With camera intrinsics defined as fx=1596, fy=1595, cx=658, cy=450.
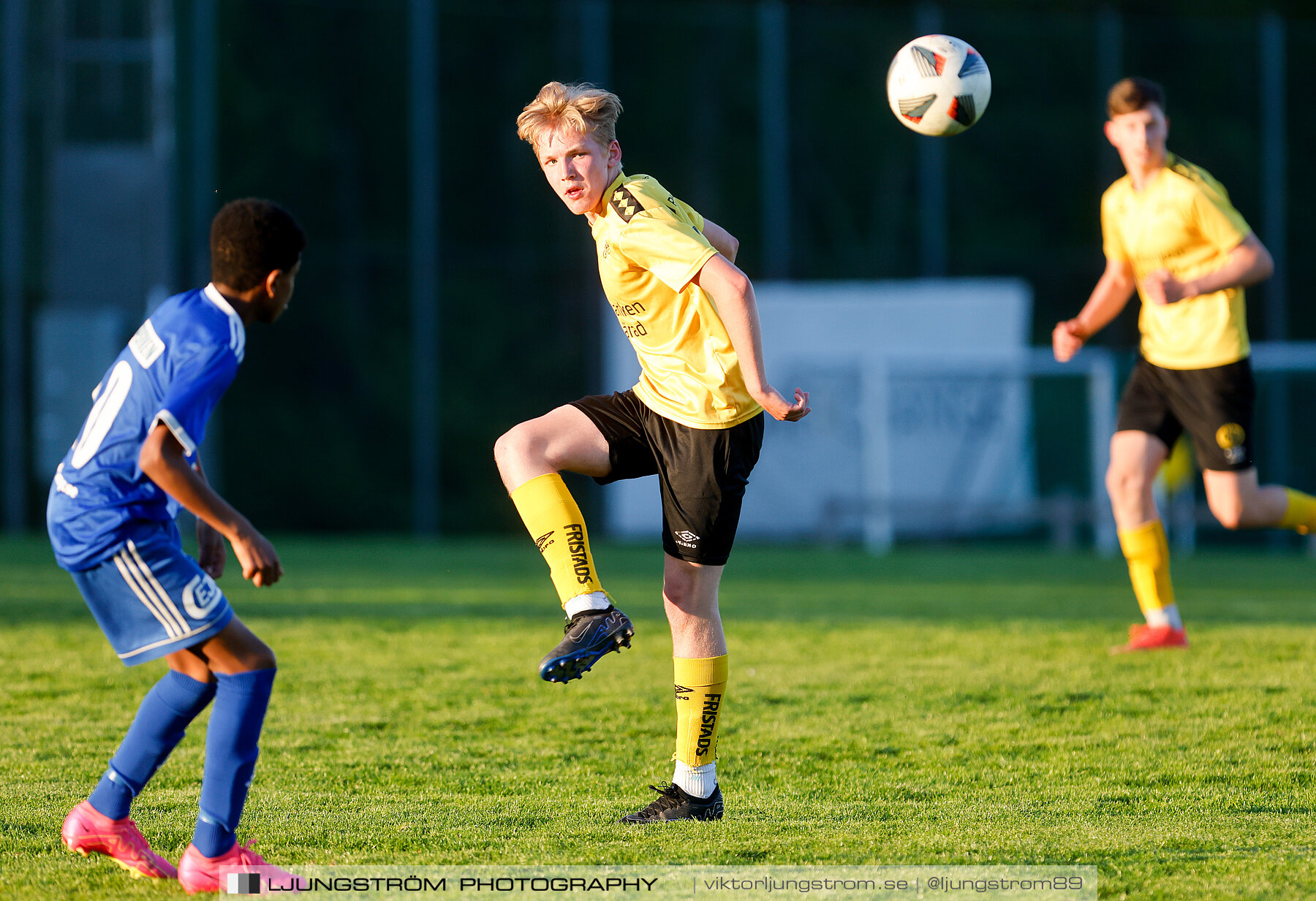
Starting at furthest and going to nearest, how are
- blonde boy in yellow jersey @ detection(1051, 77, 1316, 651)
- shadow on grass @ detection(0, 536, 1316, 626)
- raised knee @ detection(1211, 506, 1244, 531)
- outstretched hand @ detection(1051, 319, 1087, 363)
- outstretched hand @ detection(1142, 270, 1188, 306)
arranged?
shadow on grass @ detection(0, 536, 1316, 626) < raised knee @ detection(1211, 506, 1244, 531) < blonde boy in yellow jersey @ detection(1051, 77, 1316, 651) < outstretched hand @ detection(1051, 319, 1087, 363) < outstretched hand @ detection(1142, 270, 1188, 306)

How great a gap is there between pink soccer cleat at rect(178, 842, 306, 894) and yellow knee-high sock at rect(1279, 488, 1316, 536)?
5004 millimetres

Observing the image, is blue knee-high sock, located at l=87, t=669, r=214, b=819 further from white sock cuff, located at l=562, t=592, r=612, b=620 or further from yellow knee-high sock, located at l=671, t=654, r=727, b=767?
yellow knee-high sock, located at l=671, t=654, r=727, b=767

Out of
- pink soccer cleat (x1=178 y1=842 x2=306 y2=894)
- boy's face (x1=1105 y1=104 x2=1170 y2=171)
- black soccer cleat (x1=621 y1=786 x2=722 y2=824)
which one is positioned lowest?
black soccer cleat (x1=621 y1=786 x2=722 y2=824)

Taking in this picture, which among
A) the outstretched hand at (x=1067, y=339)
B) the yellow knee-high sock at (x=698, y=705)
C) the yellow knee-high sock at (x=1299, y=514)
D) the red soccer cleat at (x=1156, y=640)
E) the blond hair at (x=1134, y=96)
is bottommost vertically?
the red soccer cleat at (x=1156, y=640)

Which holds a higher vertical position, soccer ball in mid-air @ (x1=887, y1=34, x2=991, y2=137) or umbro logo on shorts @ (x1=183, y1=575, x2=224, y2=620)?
soccer ball in mid-air @ (x1=887, y1=34, x2=991, y2=137)

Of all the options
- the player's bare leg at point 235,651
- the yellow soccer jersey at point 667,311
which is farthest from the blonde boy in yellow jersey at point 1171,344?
the player's bare leg at point 235,651

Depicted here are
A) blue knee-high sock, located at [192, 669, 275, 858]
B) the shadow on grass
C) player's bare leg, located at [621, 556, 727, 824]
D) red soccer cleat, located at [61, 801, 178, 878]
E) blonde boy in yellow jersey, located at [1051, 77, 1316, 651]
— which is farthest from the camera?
the shadow on grass

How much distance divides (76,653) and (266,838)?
371cm

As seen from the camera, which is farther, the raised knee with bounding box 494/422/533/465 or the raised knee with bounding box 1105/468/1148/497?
the raised knee with bounding box 1105/468/1148/497

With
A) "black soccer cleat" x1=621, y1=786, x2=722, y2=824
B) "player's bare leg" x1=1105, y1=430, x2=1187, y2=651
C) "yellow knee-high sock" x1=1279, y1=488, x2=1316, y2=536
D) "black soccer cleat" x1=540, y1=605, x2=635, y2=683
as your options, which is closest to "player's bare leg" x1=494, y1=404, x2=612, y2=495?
"black soccer cleat" x1=540, y1=605, x2=635, y2=683

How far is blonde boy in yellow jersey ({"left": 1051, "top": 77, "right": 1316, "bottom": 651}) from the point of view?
670cm

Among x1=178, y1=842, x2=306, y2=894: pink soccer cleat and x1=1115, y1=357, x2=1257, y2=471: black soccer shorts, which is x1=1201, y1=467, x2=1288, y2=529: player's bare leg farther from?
x1=178, y1=842, x2=306, y2=894: pink soccer cleat

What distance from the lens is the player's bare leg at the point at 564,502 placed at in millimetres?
4008

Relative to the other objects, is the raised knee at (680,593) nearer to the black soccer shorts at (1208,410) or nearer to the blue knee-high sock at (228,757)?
the blue knee-high sock at (228,757)
